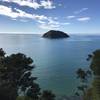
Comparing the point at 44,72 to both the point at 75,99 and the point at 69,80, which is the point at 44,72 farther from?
the point at 75,99

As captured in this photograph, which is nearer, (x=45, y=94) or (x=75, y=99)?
(x=45, y=94)

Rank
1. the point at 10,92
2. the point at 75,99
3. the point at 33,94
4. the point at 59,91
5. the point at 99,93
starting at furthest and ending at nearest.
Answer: the point at 59,91, the point at 75,99, the point at 33,94, the point at 10,92, the point at 99,93

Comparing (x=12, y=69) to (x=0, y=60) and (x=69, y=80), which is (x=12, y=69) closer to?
(x=0, y=60)

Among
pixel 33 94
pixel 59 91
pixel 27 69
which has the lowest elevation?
pixel 59 91

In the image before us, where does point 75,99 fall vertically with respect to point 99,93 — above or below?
below

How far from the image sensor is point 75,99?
2019 inches

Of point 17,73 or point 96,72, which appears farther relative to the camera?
point 17,73

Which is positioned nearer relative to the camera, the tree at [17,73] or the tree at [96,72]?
the tree at [96,72]

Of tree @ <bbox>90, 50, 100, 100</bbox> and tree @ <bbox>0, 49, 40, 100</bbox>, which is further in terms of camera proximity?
tree @ <bbox>0, 49, 40, 100</bbox>

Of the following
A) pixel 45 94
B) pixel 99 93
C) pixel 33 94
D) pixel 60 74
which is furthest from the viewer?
pixel 60 74

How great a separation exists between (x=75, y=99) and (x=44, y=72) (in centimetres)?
3391

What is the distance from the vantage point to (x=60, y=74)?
8138 cm

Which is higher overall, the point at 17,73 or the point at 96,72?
the point at 96,72

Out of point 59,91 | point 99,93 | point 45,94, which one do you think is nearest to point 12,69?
point 45,94
